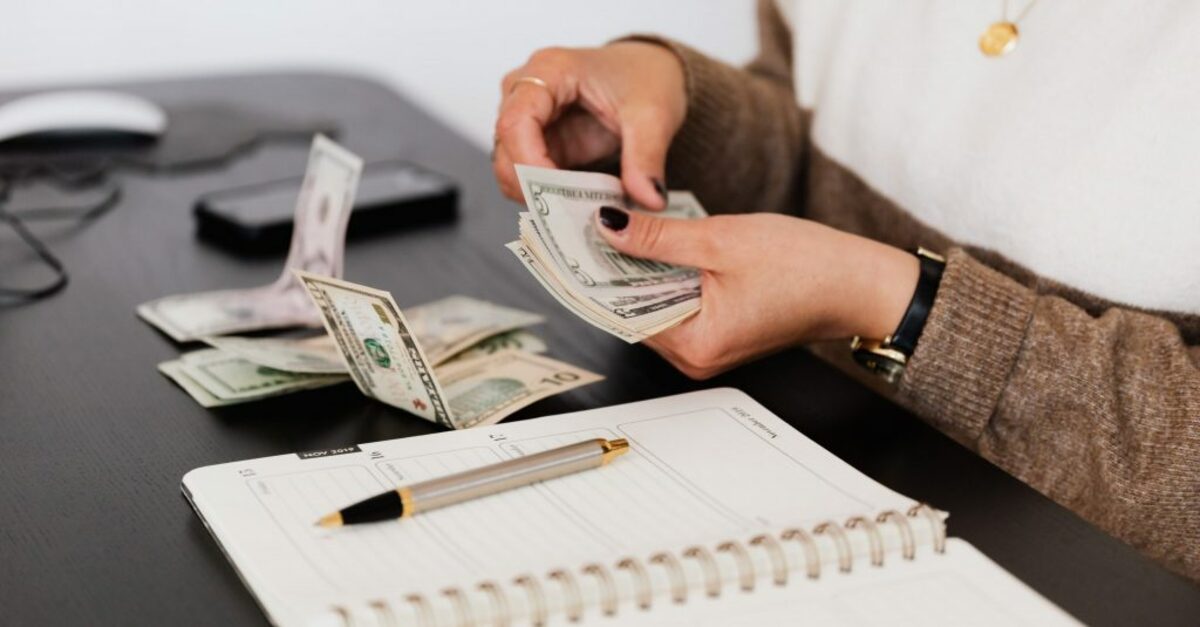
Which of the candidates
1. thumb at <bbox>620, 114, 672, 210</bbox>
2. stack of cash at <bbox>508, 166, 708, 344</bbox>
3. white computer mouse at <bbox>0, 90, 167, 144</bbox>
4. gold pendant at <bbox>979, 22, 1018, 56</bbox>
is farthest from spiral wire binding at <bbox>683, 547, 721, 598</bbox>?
white computer mouse at <bbox>0, 90, 167, 144</bbox>

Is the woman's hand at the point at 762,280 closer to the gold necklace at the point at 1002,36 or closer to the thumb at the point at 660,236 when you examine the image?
the thumb at the point at 660,236

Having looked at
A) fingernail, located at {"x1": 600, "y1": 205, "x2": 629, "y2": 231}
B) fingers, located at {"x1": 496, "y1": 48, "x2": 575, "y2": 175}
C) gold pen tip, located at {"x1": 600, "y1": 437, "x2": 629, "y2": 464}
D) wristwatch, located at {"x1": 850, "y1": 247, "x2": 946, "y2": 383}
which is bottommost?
gold pen tip, located at {"x1": 600, "y1": 437, "x2": 629, "y2": 464}

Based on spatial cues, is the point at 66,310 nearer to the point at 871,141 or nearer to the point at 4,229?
the point at 4,229

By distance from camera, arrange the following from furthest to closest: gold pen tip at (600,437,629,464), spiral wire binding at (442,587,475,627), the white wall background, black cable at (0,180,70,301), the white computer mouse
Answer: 1. the white wall background
2. the white computer mouse
3. black cable at (0,180,70,301)
4. gold pen tip at (600,437,629,464)
5. spiral wire binding at (442,587,475,627)

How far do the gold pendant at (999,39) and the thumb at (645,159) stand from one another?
283 millimetres

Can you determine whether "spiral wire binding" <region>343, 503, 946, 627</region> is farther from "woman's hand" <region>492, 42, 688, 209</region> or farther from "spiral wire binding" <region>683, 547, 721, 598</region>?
"woman's hand" <region>492, 42, 688, 209</region>

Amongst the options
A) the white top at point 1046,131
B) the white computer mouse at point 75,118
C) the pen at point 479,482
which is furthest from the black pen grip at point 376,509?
the white computer mouse at point 75,118

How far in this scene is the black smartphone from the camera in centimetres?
105

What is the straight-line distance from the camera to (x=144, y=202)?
1.14 m

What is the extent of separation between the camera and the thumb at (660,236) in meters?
0.80

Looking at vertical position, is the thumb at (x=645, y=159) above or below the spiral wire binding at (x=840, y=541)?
above

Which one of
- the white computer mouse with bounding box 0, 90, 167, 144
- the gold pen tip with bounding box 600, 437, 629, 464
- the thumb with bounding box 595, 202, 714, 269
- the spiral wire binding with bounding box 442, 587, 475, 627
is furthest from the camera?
the white computer mouse with bounding box 0, 90, 167, 144

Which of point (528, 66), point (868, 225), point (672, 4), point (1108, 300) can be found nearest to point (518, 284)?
point (528, 66)

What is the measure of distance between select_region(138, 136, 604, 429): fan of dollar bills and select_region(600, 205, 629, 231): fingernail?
0.35 feet
